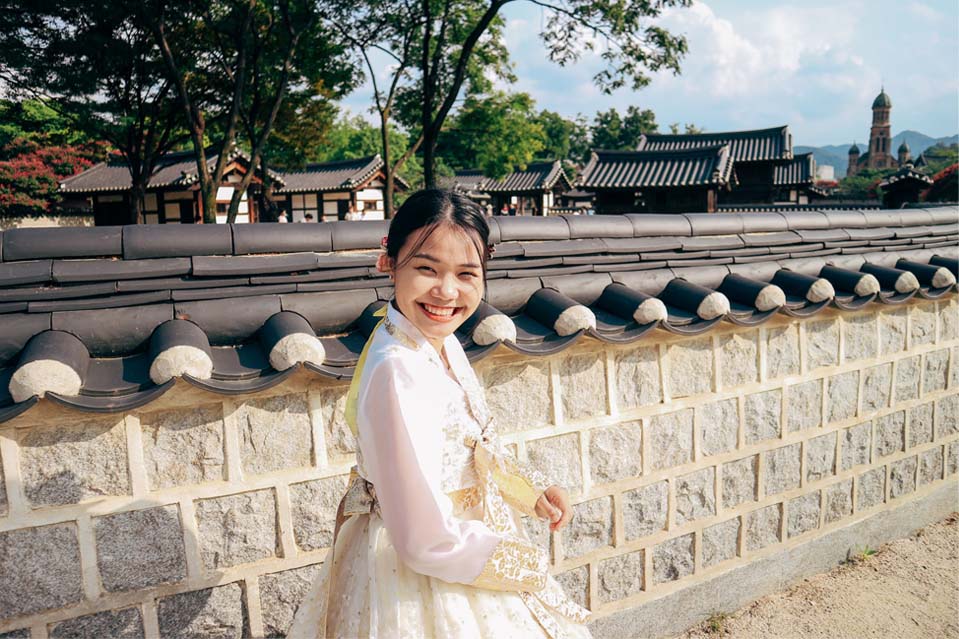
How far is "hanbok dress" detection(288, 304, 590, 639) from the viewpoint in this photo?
1.69 metres

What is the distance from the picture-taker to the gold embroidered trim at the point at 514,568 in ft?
5.90

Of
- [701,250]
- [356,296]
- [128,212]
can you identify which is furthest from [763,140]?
[356,296]

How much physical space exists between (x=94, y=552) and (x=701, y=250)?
12.5ft

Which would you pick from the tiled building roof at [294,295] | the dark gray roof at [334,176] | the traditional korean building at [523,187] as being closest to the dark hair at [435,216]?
the tiled building roof at [294,295]

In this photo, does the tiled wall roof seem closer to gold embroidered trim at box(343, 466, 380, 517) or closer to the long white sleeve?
gold embroidered trim at box(343, 466, 380, 517)

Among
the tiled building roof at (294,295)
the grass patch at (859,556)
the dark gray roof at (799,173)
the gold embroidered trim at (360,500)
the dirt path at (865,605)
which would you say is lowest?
the dirt path at (865,605)

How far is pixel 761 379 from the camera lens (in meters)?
4.54

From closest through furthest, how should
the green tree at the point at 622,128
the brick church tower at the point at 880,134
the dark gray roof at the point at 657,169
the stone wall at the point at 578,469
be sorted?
the stone wall at the point at 578,469, the dark gray roof at the point at 657,169, the green tree at the point at 622,128, the brick church tower at the point at 880,134

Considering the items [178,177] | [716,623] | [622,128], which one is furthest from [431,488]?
[622,128]

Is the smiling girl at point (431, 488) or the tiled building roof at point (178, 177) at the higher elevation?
the tiled building roof at point (178, 177)

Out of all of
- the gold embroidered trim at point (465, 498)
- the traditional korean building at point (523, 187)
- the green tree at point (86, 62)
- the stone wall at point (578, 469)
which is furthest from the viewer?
the traditional korean building at point (523, 187)

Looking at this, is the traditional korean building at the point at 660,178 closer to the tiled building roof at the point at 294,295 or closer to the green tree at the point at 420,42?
the green tree at the point at 420,42

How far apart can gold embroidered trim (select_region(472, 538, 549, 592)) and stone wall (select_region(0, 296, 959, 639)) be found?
1.08 metres

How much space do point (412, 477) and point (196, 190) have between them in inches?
979
